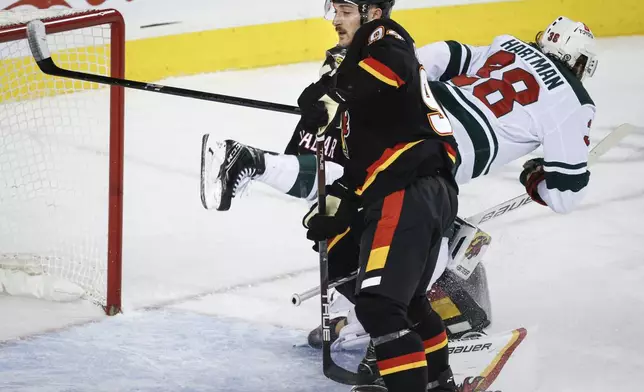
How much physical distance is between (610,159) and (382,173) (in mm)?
2275

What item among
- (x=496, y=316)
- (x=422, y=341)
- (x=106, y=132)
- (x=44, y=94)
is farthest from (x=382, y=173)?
(x=106, y=132)

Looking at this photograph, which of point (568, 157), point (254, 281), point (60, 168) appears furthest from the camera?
point (60, 168)

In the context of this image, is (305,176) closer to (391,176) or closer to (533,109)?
(391,176)

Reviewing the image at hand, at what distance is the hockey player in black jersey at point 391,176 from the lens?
244 centimetres

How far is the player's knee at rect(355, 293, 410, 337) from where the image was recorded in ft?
8.04

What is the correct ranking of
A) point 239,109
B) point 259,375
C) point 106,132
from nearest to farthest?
point 259,375
point 106,132
point 239,109

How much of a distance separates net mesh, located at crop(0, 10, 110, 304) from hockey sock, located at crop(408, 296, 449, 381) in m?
1.17

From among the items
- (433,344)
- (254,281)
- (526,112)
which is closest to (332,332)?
(254,281)

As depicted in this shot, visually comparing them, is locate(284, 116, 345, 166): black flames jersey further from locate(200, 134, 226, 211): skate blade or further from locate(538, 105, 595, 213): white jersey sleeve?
locate(538, 105, 595, 213): white jersey sleeve

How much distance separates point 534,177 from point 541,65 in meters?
0.33

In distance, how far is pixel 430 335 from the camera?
8.80 feet

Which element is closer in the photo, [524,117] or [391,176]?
[391,176]

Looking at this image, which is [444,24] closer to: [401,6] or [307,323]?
[401,6]

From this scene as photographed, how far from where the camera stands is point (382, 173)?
2520 millimetres
